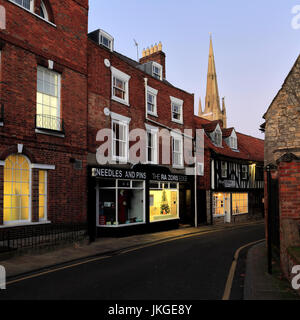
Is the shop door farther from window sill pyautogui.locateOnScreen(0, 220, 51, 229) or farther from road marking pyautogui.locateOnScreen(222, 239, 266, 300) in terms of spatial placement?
window sill pyautogui.locateOnScreen(0, 220, 51, 229)

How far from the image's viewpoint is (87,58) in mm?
15242

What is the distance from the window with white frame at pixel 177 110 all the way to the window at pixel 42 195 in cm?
1178

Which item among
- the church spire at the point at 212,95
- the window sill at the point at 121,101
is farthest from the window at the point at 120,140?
the church spire at the point at 212,95

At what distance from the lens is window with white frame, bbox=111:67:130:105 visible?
17.1 metres

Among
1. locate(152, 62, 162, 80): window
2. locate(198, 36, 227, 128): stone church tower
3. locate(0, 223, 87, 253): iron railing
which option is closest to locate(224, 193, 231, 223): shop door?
locate(152, 62, 162, 80): window

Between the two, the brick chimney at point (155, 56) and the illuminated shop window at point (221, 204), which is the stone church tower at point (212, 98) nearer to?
the illuminated shop window at point (221, 204)

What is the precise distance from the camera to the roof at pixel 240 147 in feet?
88.0

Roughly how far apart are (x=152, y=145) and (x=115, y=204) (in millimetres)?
5233

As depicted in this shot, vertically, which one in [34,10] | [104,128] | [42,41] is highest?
[34,10]
